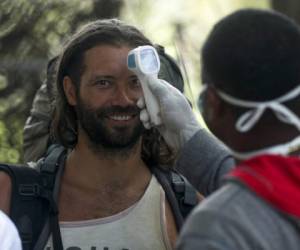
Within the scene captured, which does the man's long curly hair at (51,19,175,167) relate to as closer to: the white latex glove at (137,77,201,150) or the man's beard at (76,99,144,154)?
the man's beard at (76,99,144,154)

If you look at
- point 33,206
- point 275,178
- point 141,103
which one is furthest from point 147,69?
point 275,178

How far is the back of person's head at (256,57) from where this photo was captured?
8.92ft

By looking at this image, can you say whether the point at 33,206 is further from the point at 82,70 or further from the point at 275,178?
the point at 275,178

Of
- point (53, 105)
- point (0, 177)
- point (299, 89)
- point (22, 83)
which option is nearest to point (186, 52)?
point (22, 83)

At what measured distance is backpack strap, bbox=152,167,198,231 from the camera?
4121 millimetres

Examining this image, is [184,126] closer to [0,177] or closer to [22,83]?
[0,177]

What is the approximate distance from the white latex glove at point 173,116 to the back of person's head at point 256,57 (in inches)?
35.4

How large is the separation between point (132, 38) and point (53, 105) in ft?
1.66

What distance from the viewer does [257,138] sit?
2.75m

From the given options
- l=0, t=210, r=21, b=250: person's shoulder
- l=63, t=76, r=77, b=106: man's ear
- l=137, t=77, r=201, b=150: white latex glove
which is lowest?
l=63, t=76, r=77, b=106: man's ear

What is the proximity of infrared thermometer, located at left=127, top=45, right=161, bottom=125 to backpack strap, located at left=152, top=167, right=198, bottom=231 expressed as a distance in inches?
14.5

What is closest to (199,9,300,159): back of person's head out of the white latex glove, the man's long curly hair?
the white latex glove

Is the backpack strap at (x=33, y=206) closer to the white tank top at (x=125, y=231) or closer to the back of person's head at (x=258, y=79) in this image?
the white tank top at (x=125, y=231)

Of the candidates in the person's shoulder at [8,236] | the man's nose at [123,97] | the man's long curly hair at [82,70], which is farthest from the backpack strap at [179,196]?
the person's shoulder at [8,236]
